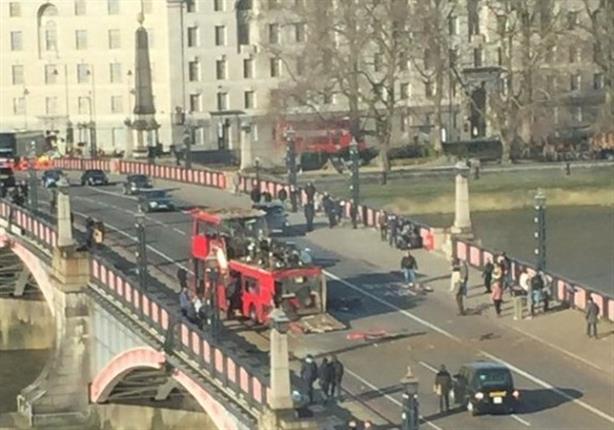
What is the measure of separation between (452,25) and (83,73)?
82.2 ft

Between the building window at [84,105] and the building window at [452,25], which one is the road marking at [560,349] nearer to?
the building window at [452,25]

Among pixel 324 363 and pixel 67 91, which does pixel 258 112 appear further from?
pixel 324 363

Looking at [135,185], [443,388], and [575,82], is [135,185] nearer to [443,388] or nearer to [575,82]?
[575,82]

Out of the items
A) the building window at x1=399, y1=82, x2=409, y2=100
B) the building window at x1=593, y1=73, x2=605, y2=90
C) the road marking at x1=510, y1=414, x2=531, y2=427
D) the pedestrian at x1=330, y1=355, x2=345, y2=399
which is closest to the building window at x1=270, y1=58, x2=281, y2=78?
the building window at x1=399, y1=82, x2=409, y2=100

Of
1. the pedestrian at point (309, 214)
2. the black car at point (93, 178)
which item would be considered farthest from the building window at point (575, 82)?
the pedestrian at point (309, 214)

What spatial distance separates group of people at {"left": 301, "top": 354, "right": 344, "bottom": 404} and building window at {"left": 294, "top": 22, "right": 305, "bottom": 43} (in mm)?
81638

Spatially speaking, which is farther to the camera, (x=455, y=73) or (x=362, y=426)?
(x=455, y=73)

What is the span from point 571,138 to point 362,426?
268ft

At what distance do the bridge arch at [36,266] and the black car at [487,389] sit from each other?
77.0 feet

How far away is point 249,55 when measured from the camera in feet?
430

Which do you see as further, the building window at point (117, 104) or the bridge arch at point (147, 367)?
the building window at point (117, 104)

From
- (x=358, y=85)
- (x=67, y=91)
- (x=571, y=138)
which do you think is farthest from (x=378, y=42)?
(x=67, y=91)

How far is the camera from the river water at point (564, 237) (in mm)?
77188

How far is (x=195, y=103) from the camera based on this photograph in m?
131
